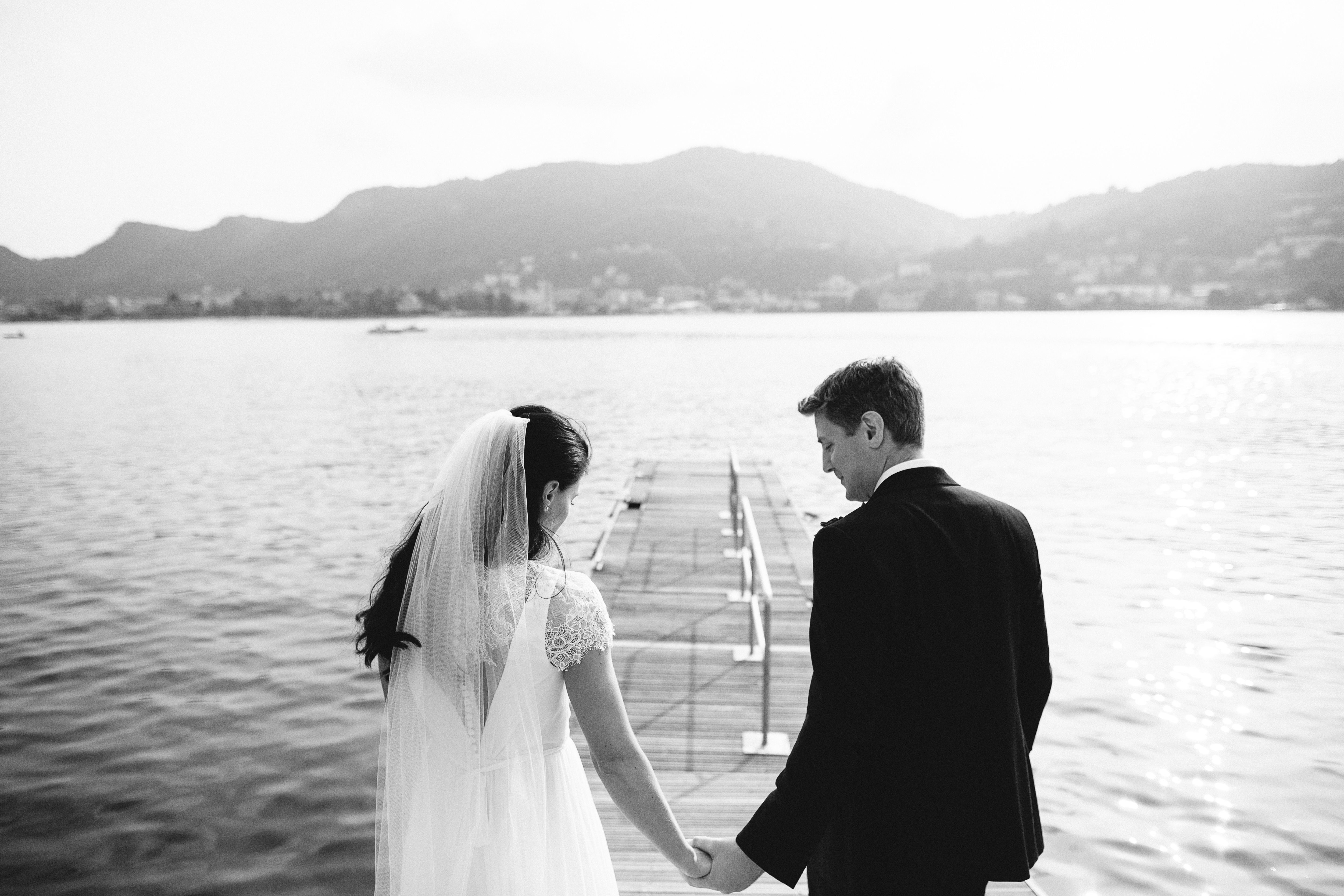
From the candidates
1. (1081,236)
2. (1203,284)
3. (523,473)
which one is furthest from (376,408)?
(1081,236)

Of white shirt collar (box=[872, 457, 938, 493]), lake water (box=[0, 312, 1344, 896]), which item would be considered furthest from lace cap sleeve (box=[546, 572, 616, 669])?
lake water (box=[0, 312, 1344, 896])

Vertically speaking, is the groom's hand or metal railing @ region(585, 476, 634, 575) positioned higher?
the groom's hand

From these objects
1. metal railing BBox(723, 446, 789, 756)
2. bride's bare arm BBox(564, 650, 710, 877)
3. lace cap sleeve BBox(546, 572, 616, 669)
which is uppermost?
lace cap sleeve BBox(546, 572, 616, 669)

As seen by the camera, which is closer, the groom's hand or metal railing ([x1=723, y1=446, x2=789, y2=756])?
the groom's hand

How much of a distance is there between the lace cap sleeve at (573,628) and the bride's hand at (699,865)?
2.17 feet

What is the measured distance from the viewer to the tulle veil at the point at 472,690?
8.02 feet

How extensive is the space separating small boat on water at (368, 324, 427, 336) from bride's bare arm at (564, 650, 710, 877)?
132587mm

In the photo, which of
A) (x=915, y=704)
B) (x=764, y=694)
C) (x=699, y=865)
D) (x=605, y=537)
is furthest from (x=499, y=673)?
(x=605, y=537)

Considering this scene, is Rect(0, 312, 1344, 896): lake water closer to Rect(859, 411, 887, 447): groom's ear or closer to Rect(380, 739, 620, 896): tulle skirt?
Rect(380, 739, 620, 896): tulle skirt

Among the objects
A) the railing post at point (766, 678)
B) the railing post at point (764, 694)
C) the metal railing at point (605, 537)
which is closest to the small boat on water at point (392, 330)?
the metal railing at point (605, 537)

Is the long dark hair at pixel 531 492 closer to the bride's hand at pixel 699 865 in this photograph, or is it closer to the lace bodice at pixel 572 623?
the lace bodice at pixel 572 623

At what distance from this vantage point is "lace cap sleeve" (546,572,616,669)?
238 cm

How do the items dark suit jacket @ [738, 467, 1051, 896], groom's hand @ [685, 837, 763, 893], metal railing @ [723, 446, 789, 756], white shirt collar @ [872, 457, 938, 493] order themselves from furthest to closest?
metal railing @ [723, 446, 789, 756] → groom's hand @ [685, 837, 763, 893] → white shirt collar @ [872, 457, 938, 493] → dark suit jacket @ [738, 467, 1051, 896]

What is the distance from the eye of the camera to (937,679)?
221 centimetres
